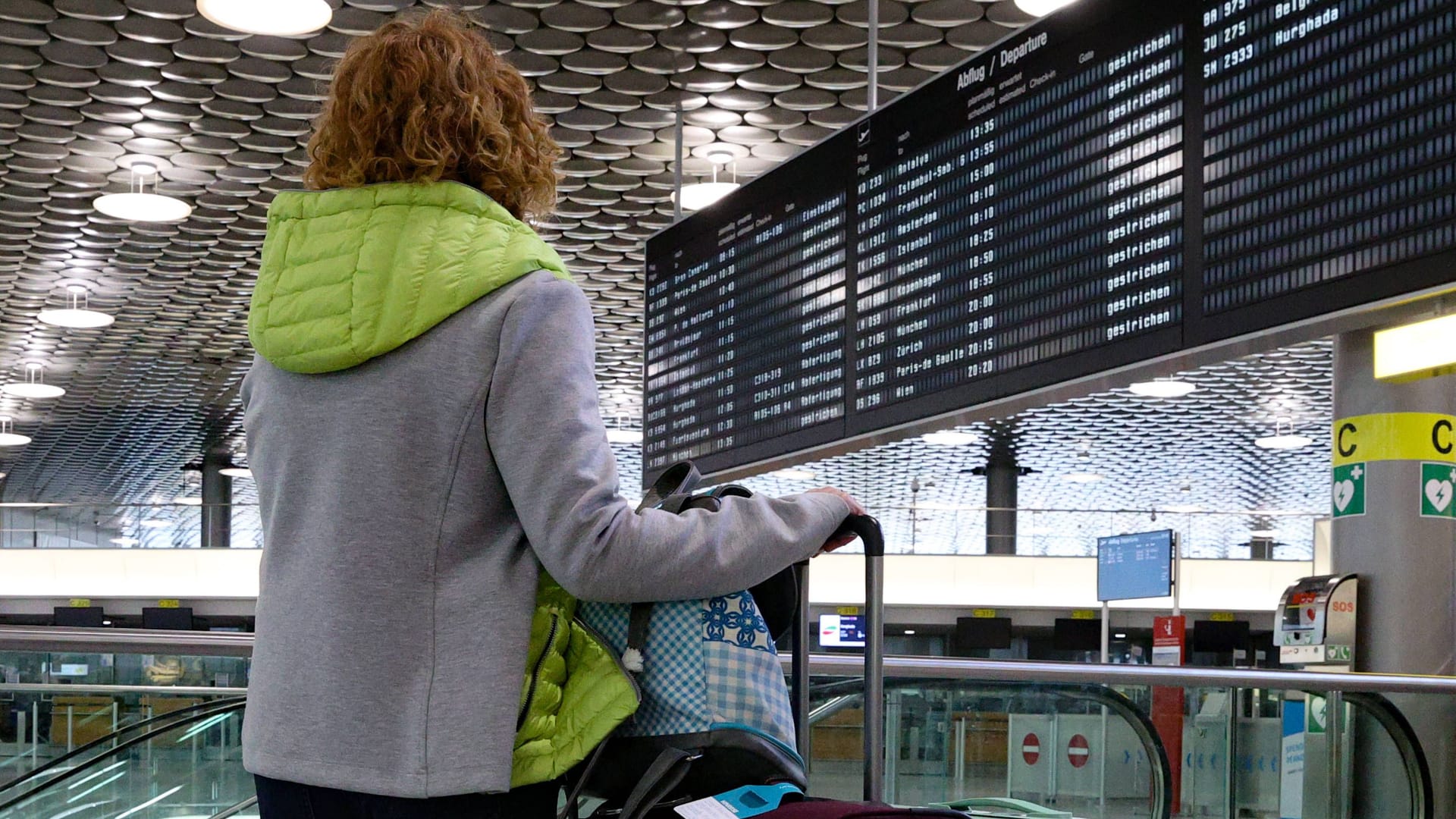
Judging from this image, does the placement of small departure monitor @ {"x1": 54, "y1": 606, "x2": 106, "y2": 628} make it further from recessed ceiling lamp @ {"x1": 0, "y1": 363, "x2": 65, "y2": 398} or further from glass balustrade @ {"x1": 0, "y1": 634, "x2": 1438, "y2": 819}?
glass balustrade @ {"x1": 0, "y1": 634, "x2": 1438, "y2": 819}

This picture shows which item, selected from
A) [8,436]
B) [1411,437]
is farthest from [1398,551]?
[8,436]

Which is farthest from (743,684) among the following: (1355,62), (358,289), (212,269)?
(212,269)

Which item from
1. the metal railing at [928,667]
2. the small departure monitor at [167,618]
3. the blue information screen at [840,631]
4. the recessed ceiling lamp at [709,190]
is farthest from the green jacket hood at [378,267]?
the small departure monitor at [167,618]

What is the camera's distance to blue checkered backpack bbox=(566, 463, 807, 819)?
126 cm

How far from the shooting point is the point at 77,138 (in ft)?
26.2

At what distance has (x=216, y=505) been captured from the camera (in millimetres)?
17953

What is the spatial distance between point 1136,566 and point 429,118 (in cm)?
1272

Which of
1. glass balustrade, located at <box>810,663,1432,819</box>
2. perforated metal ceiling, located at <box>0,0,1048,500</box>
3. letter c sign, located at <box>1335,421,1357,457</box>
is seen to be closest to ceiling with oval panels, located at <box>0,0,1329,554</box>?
perforated metal ceiling, located at <box>0,0,1048,500</box>

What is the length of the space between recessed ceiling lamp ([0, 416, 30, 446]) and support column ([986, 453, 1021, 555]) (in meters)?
11.5

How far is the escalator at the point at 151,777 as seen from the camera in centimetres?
328

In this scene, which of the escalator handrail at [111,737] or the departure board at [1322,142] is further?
the escalator handrail at [111,737]

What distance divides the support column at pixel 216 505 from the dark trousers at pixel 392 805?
17.3 metres

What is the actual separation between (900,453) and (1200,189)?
46.7 ft

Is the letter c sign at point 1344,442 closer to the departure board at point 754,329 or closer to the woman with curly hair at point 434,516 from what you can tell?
the departure board at point 754,329
